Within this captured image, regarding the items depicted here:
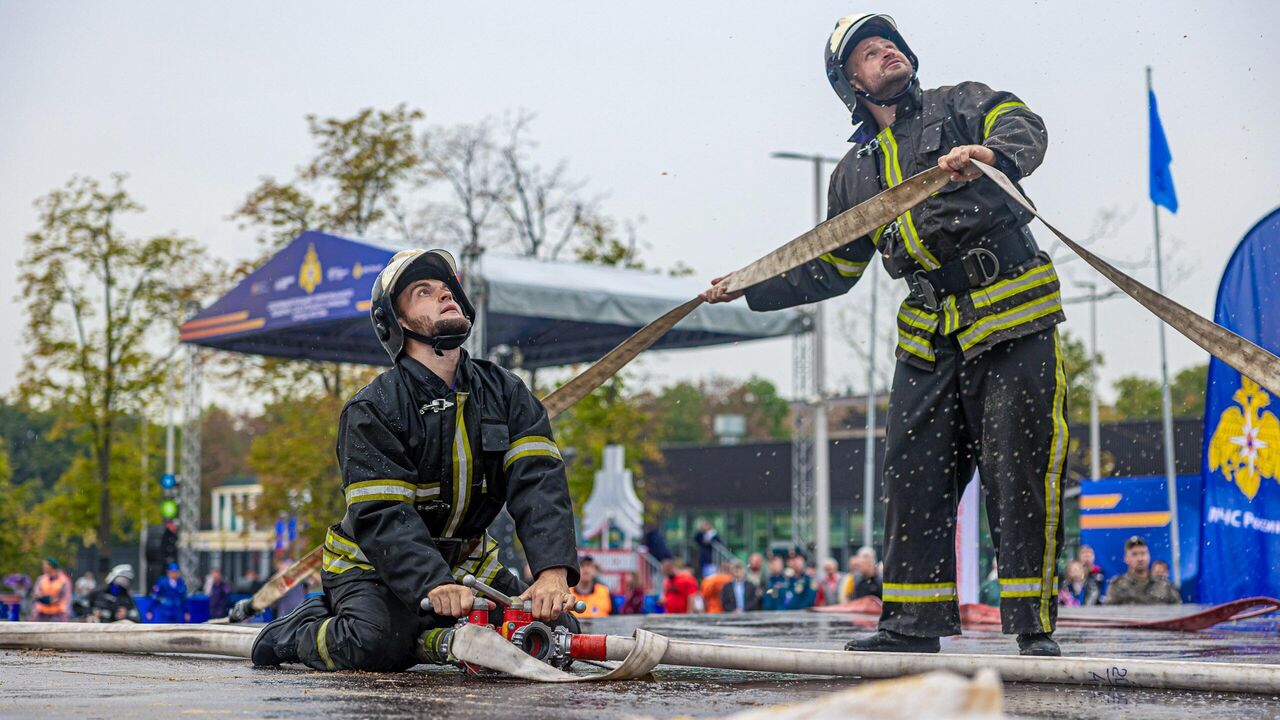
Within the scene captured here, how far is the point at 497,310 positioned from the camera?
1468 cm

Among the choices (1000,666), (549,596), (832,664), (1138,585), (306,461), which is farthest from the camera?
(306,461)

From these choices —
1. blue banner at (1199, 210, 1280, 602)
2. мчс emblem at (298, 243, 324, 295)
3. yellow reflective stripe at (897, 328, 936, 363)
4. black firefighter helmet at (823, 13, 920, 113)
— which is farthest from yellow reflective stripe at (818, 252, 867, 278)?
мчс emblem at (298, 243, 324, 295)

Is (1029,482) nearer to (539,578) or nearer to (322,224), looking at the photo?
(539,578)

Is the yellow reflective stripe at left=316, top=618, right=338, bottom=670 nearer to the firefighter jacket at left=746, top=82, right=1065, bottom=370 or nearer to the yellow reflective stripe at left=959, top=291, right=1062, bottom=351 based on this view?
the firefighter jacket at left=746, top=82, right=1065, bottom=370

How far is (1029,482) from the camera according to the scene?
438 cm

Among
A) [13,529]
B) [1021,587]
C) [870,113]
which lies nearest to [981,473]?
[1021,587]

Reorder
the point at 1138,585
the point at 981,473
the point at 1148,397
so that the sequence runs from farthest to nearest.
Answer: the point at 1148,397
the point at 1138,585
the point at 981,473

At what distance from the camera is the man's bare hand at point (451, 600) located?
399 cm

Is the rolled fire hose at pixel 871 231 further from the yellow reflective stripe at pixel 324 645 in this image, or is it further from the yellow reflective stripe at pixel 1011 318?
the yellow reflective stripe at pixel 324 645

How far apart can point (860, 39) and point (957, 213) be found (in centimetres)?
66

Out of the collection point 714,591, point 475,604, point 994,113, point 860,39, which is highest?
point 860,39

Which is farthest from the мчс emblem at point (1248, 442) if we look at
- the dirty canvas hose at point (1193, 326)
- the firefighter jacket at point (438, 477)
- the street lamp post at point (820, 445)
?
the street lamp post at point (820, 445)

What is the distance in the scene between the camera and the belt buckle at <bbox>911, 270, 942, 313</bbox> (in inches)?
176

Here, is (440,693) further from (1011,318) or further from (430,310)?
(1011,318)
